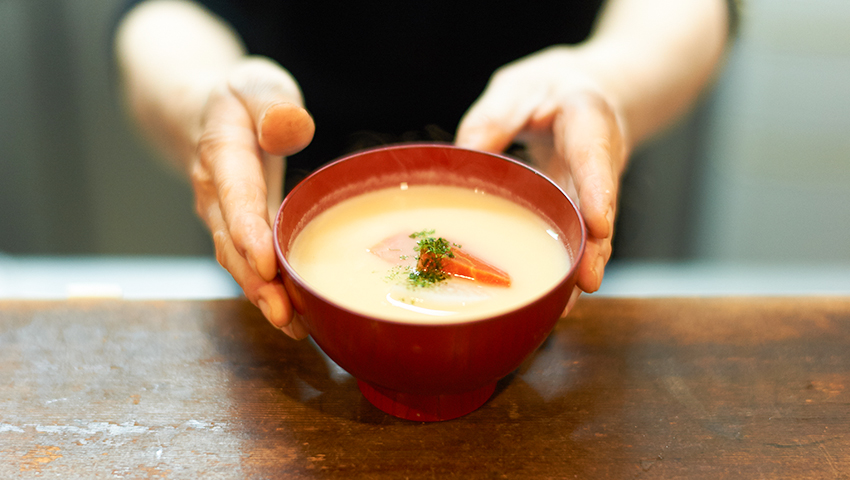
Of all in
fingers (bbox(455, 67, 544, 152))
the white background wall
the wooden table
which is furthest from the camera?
the white background wall

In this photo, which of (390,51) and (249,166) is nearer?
(249,166)

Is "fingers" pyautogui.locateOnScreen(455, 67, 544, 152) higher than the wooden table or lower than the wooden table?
higher

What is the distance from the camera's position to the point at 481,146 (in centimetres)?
140

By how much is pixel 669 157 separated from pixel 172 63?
2.23 m

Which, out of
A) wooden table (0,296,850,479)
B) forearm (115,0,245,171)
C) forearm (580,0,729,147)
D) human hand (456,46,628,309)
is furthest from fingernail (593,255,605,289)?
forearm (115,0,245,171)

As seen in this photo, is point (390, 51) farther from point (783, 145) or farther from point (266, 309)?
point (783, 145)

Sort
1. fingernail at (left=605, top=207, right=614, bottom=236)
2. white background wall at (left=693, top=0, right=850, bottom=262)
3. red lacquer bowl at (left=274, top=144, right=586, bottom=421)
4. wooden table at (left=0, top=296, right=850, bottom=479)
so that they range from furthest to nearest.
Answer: white background wall at (left=693, top=0, right=850, bottom=262), fingernail at (left=605, top=207, right=614, bottom=236), wooden table at (left=0, top=296, right=850, bottom=479), red lacquer bowl at (left=274, top=144, right=586, bottom=421)

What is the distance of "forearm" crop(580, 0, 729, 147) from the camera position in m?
1.82

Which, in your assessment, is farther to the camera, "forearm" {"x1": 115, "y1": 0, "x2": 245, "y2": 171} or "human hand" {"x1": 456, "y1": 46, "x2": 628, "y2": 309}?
"forearm" {"x1": 115, "y1": 0, "x2": 245, "y2": 171}

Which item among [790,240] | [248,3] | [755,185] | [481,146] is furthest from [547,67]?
[790,240]

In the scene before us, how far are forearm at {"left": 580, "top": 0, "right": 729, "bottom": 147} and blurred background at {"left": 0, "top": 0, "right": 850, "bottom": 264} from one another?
744mm

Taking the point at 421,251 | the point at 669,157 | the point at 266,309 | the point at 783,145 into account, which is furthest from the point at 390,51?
the point at 783,145

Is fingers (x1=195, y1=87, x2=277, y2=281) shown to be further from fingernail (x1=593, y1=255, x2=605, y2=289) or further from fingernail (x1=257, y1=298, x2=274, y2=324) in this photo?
fingernail (x1=593, y1=255, x2=605, y2=289)

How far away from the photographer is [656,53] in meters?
1.91
